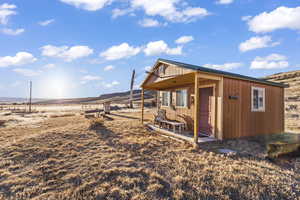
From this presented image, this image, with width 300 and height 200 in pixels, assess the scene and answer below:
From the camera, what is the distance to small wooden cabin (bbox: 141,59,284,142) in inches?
235

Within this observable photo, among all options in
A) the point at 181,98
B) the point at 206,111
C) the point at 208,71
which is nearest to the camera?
the point at 208,71

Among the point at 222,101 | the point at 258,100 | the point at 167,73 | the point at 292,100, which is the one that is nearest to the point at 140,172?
the point at 222,101

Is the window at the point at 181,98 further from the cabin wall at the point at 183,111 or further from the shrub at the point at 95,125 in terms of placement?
the shrub at the point at 95,125

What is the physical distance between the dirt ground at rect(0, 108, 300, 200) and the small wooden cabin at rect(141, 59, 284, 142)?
100 centimetres

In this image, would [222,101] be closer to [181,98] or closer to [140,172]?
[181,98]

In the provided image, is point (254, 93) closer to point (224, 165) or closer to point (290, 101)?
point (224, 165)

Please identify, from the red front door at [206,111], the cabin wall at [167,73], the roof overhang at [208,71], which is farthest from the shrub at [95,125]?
the red front door at [206,111]

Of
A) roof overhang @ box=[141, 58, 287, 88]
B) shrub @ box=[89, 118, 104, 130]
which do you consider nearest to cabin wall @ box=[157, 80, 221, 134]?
roof overhang @ box=[141, 58, 287, 88]

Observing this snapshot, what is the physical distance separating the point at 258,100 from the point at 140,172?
6396 millimetres

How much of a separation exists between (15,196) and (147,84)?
23.7ft

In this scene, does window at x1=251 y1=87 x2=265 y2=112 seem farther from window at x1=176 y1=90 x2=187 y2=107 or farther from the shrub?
the shrub

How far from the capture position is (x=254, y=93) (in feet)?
22.9

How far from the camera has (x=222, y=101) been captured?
5.98 meters

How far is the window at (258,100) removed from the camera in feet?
22.7
